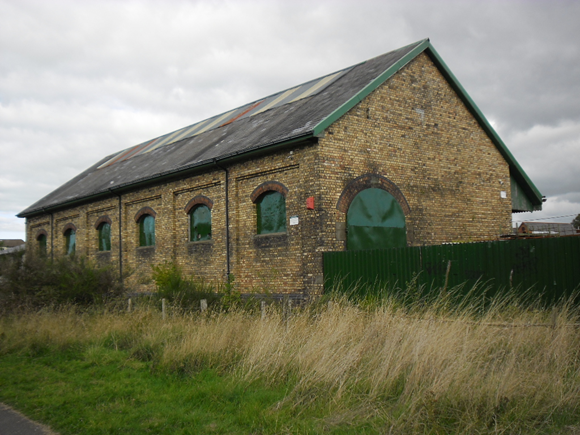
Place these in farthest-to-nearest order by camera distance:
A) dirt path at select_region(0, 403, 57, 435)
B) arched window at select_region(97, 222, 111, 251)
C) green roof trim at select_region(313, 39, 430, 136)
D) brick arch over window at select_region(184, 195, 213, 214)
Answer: arched window at select_region(97, 222, 111, 251) → brick arch over window at select_region(184, 195, 213, 214) → green roof trim at select_region(313, 39, 430, 136) → dirt path at select_region(0, 403, 57, 435)

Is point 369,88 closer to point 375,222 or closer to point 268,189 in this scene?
point 375,222

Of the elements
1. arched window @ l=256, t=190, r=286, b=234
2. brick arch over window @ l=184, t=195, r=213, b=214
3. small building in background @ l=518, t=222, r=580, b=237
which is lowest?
small building in background @ l=518, t=222, r=580, b=237

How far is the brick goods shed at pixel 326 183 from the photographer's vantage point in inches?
530

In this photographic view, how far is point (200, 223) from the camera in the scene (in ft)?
56.4

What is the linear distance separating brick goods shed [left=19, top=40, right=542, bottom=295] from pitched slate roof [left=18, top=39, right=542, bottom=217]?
0.25 feet

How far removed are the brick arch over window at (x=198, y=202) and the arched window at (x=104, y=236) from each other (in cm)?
621

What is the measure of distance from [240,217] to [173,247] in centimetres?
386

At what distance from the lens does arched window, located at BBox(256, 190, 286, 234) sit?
1431 cm

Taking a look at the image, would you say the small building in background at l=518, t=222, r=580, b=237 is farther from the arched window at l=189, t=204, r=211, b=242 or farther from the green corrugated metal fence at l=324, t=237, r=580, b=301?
the arched window at l=189, t=204, r=211, b=242

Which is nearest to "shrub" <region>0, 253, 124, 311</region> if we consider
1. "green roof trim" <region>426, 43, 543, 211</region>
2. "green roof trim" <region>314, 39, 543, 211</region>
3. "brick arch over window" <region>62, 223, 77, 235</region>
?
"green roof trim" <region>314, 39, 543, 211</region>

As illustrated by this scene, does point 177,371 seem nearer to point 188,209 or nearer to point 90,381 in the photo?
point 90,381

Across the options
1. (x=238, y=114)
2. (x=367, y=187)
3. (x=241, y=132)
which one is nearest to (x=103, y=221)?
(x=238, y=114)

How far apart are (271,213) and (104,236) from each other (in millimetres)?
10856

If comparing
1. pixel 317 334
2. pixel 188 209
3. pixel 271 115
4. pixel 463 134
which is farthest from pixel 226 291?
pixel 463 134
